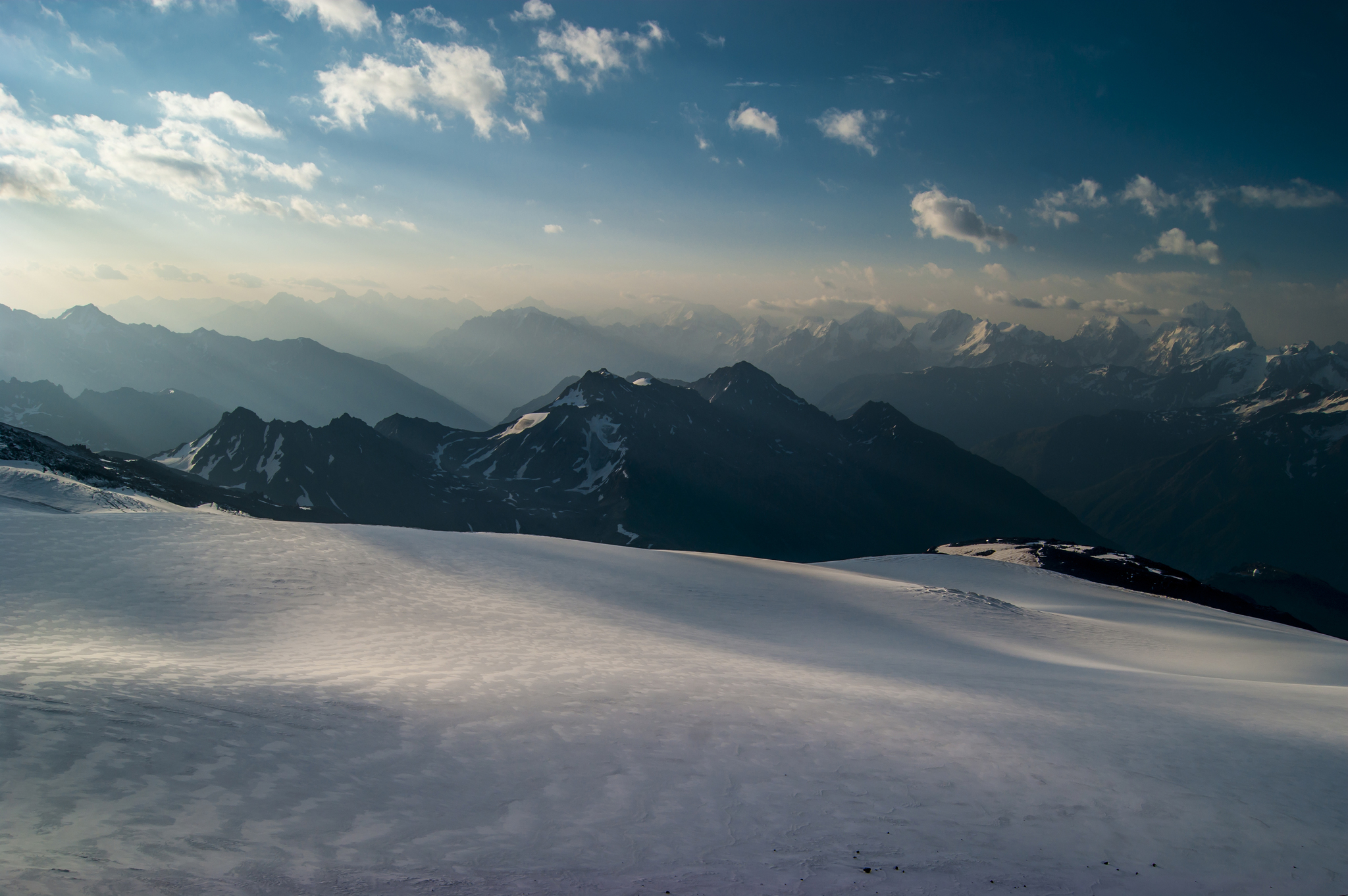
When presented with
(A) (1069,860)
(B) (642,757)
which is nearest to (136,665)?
(B) (642,757)

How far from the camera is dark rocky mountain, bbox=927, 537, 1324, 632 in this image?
3287 inches

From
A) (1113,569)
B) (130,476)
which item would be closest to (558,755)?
(1113,569)

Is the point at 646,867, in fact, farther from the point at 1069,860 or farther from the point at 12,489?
the point at 12,489

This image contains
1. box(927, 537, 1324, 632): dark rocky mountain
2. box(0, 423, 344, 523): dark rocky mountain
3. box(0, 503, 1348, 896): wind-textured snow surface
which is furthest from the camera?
box(927, 537, 1324, 632): dark rocky mountain

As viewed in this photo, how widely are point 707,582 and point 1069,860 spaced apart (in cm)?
2155

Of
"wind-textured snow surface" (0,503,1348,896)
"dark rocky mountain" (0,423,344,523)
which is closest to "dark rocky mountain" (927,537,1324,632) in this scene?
"wind-textured snow surface" (0,503,1348,896)

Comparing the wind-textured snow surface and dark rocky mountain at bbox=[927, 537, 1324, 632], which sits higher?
the wind-textured snow surface

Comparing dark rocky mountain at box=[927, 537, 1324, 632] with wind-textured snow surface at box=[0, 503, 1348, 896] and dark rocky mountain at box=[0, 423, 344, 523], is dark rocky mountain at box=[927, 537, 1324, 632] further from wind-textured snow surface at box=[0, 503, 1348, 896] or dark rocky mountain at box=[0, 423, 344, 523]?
dark rocky mountain at box=[0, 423, 344, 523]

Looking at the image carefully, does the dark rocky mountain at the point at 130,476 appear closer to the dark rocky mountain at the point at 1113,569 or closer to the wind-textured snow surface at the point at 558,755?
the wind-textured snow surface at the point at 558,755

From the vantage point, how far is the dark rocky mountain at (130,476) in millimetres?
59781

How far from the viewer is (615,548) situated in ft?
114

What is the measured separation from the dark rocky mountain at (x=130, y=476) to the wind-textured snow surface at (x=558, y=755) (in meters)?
54.1

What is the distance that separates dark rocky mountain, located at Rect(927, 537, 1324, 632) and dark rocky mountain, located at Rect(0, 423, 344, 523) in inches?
3691

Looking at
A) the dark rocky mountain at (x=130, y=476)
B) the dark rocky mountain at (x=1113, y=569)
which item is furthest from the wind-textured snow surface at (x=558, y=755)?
the dark rocky mountain at (x=1113, y=569)
